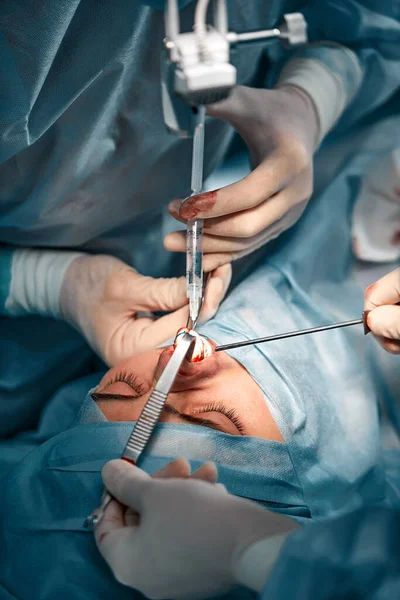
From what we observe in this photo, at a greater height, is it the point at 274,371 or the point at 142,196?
the point at 142,196

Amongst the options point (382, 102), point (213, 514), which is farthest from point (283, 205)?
point (213, 514)

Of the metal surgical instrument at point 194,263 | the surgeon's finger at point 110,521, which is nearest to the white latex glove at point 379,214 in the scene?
the metal surgical instrument at point 194,263

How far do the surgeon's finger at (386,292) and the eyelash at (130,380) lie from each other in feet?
1.80

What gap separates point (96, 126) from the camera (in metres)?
1.34

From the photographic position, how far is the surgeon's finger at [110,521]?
1078 mm

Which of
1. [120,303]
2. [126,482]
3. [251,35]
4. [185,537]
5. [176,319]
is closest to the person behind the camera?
[251,35]

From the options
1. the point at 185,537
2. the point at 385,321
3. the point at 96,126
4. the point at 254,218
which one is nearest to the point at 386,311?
the point at 385,321

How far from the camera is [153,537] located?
0.99m

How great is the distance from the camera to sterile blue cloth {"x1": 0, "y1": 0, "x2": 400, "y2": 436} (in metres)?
1.14

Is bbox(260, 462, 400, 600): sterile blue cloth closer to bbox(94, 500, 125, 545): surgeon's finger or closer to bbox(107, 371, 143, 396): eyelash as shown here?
bbox(94, 500, 125, 545): surgeon's finger

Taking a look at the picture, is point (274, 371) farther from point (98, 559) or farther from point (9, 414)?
point (9, 414)

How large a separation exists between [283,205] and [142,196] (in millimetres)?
409

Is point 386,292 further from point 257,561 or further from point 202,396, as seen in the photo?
point 257,561

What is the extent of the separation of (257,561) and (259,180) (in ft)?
2.61
